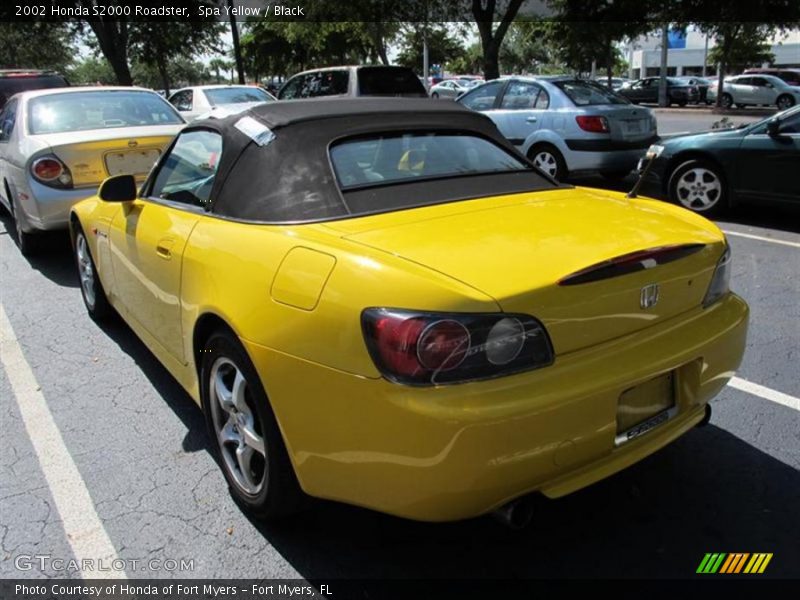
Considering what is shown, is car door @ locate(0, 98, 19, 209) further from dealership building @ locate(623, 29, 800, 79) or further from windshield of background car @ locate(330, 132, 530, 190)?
dealership building @ locate(623, 29, 800, 79)

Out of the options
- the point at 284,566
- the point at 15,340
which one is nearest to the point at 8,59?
the point at 15,340

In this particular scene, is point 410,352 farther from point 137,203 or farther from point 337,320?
point 137,203

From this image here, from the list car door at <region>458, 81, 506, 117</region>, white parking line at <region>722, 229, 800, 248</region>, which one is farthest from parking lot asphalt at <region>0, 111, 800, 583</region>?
car door at <region>458, 81, 506, 117</region>

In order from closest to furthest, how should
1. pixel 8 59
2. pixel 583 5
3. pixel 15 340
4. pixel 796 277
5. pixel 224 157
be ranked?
pixel 224 157 < pixel 15 340 < pixel 796 277 < pixel 583 5 < pixel 8 59

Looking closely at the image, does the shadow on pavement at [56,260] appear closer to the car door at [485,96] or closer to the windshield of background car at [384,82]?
the windshield of background car at [384,82]

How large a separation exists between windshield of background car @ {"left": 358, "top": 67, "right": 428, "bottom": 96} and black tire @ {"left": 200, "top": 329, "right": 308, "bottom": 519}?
9.40 metres

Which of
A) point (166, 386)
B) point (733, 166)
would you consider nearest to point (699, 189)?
point (733, 166)

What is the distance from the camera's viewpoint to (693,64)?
68.5 metres

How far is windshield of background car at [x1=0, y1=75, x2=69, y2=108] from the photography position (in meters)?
13.7

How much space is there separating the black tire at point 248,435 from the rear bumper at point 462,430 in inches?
4.2

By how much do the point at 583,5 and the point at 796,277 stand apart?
20408mm

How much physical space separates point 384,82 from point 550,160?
3.77m

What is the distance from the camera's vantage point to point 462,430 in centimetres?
185

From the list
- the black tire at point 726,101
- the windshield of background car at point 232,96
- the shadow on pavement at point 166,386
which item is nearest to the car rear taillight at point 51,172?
the shadow on pavement at point 166,386
